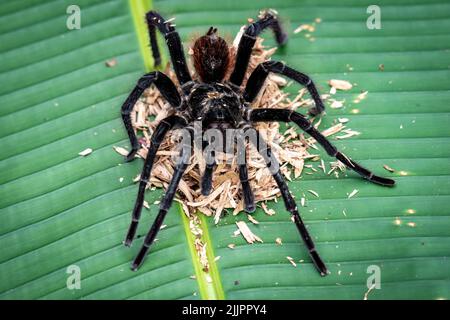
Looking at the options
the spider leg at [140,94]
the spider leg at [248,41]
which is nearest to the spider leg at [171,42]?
the spider leg at [140,94]

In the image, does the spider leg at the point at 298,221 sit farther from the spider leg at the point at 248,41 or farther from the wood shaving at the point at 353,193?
the spider leg at the point at 248,41

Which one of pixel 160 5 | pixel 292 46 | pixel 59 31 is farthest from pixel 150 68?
pixel 292 46

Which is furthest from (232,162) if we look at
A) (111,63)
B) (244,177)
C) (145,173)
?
(111,63)

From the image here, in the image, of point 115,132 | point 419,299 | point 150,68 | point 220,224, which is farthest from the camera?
point 150,68

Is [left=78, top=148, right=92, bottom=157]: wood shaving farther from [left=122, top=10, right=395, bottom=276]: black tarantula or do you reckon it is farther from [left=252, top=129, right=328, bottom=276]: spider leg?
[left=252, top=129, right=328, bottom=276]: spider leg

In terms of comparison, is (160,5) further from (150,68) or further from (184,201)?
(184,201)

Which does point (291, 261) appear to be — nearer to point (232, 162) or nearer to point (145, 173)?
point (232, 162)
